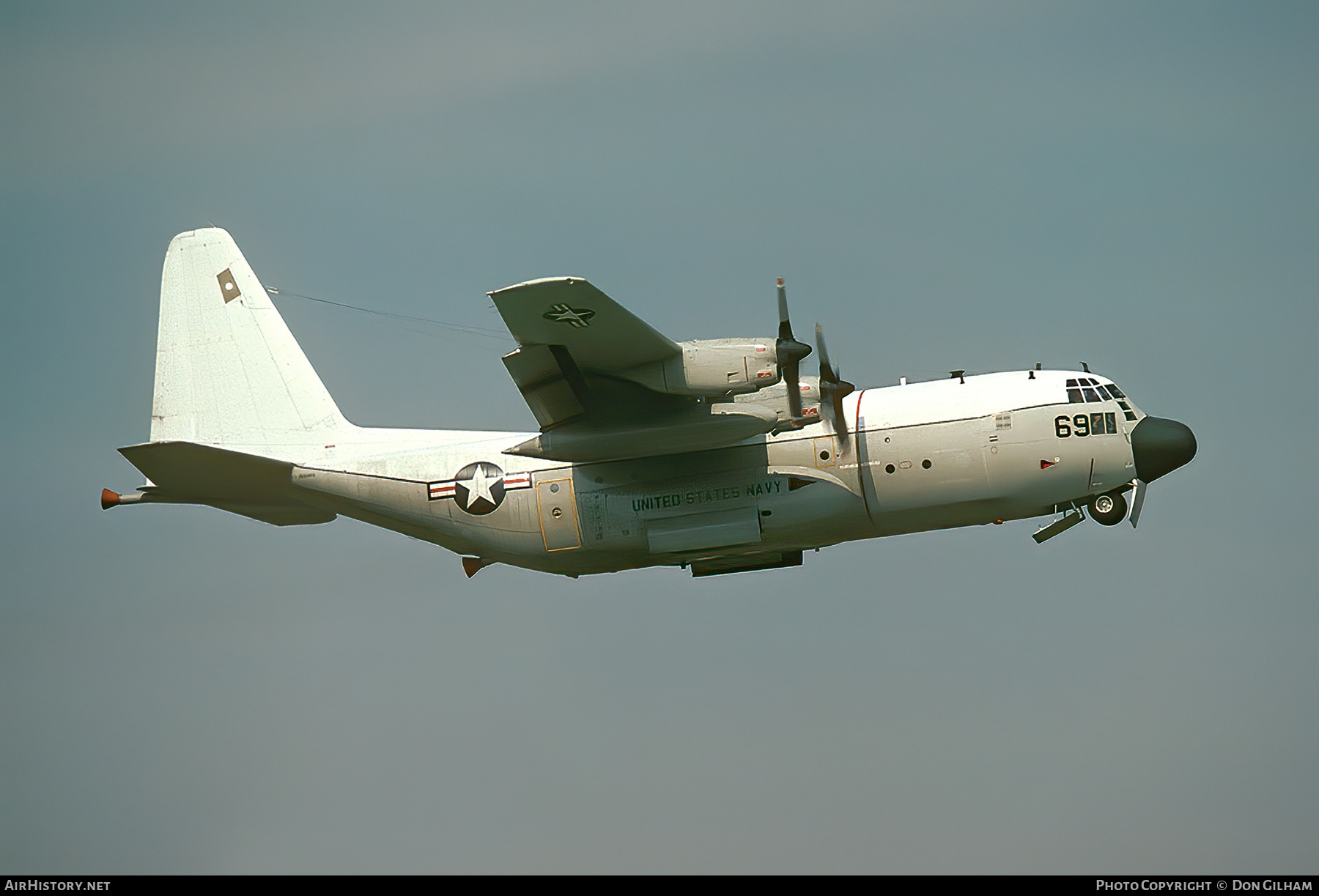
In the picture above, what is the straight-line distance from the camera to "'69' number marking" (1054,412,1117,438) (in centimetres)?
1933

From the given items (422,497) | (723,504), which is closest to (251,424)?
(422,497)

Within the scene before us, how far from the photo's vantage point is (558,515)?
19.9 meters

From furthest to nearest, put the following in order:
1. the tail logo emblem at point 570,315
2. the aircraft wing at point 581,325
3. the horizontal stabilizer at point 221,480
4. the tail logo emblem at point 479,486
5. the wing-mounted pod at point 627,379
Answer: the tail logo emblem at point 479,486 → the horizontal stabilizer at point 221,480 → the wing-mounted pod at point 627,379 → the tail logo emblem at point 570,315 → the aircraft wing at point 581,325

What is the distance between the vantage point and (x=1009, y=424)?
760 inches

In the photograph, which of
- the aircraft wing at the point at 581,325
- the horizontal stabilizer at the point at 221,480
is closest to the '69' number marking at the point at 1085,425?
the aircraft wing at the point at 581,325

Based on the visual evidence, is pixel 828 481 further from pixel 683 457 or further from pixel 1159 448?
pixel 1159 448

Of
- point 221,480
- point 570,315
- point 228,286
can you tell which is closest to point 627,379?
point 570,315

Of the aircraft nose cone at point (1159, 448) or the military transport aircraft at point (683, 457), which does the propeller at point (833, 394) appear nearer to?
the military transport aircraft at point (683, 457)

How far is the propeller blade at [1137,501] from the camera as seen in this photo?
19.5 m

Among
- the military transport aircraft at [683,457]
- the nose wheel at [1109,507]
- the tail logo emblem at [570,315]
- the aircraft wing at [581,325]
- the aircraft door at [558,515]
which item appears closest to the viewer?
the aircraft wing at [581,325]

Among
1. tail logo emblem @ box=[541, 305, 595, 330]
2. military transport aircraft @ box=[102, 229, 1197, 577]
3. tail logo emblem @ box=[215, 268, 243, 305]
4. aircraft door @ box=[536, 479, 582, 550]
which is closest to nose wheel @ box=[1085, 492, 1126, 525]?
military transport aircraft @ box=[102, 229, 1197, 577]

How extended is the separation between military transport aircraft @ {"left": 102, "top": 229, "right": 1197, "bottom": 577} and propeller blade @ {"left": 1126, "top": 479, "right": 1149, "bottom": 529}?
0.02 meters

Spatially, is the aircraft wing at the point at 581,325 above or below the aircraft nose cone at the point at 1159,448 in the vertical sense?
above

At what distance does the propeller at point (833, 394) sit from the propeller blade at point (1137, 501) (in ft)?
14.9
